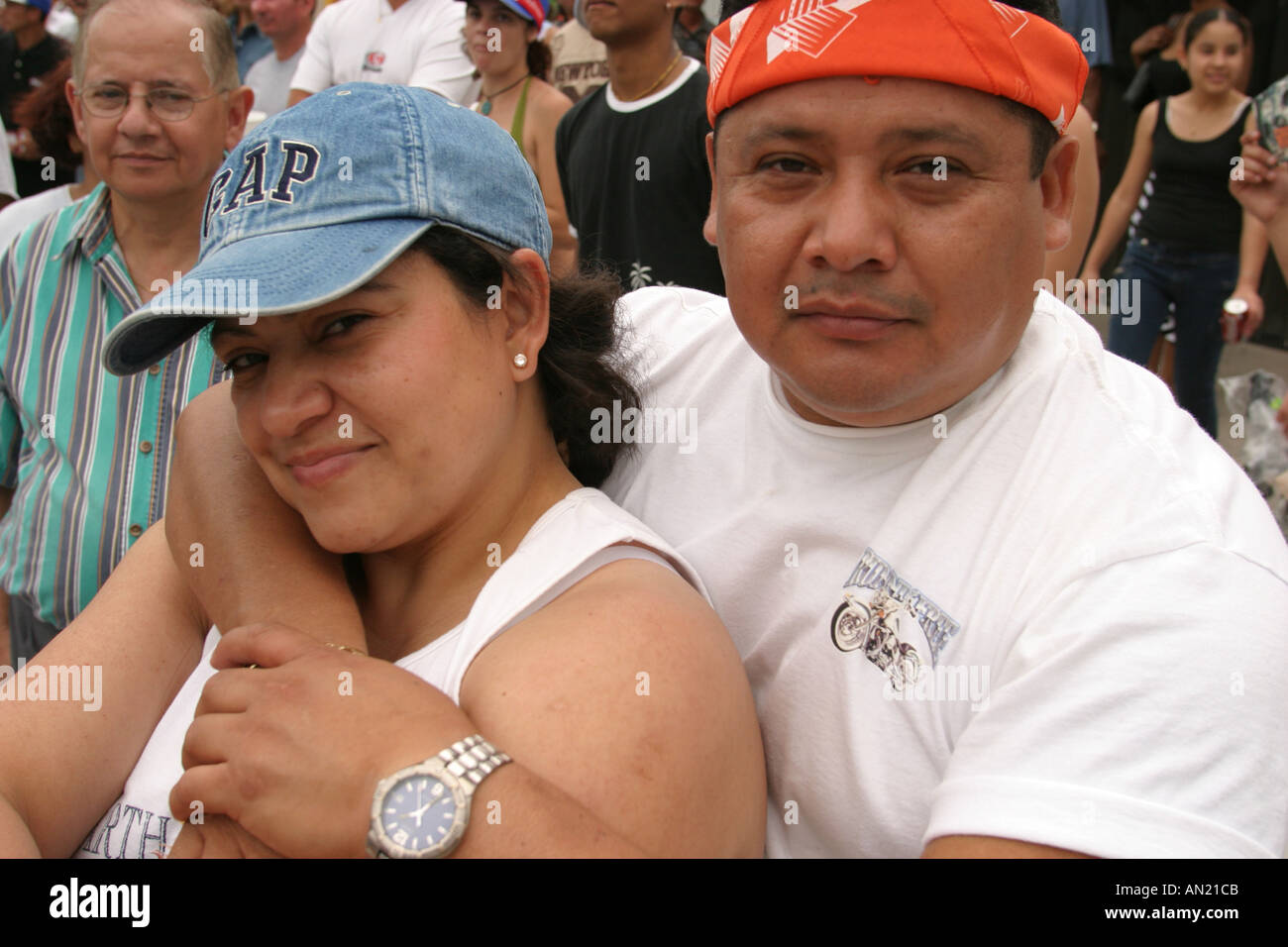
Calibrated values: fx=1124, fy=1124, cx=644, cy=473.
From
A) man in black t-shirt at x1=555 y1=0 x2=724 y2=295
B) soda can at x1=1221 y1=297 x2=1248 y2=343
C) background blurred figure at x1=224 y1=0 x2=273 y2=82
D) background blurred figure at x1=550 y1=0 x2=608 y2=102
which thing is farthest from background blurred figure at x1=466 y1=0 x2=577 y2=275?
soda can at x1=1221 y1=297 x2=1248 y2=343

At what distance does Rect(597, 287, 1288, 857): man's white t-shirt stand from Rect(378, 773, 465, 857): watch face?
23.5 inches

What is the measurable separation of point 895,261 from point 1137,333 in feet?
16.2

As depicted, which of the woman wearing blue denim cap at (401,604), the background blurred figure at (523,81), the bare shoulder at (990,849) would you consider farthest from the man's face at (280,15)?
the bare shoulder at (990,849)

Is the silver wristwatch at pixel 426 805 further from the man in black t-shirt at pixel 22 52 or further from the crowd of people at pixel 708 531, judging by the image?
the man in black t-shirt at pixel 22 52

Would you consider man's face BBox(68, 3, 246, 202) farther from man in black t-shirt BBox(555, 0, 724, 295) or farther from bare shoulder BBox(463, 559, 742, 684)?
bare shoulder BBox(463, 559, 742, 684)

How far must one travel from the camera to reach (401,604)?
1.93 m

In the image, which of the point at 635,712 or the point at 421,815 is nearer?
the point at 421,815

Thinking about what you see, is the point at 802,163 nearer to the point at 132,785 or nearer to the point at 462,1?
the point at 132,785

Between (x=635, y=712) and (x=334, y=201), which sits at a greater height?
(x=334, y=201)

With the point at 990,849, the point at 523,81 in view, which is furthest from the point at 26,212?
the point at 990,849

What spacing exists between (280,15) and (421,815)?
653 centimetres

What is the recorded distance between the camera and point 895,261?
5.36 feet

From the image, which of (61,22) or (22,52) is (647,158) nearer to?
(22,52)

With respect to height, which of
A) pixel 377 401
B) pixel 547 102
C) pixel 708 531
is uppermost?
pixel 547 102
